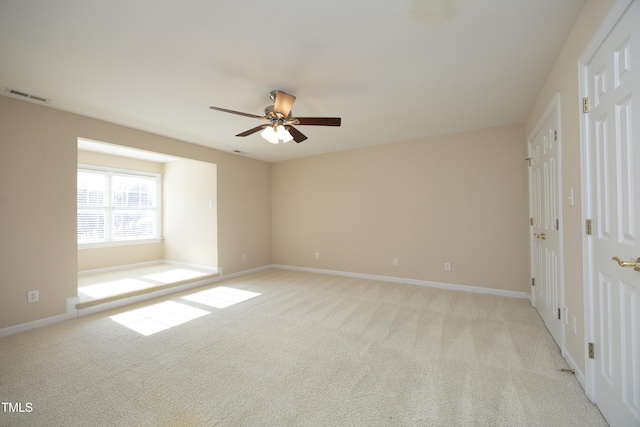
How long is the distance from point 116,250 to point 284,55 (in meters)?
5.58

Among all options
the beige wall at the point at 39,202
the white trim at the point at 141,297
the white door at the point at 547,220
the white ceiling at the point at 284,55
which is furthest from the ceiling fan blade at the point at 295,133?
the white trim at the point at 141,297

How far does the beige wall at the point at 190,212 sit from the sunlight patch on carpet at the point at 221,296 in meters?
0.86

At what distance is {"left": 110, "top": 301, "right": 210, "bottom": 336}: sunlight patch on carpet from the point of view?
2.78m

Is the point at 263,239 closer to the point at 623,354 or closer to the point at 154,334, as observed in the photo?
the point at 154,334

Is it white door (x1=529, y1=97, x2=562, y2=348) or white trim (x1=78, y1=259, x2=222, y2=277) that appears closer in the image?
white door (x1=529, y1=97, x2=562, y2=348)

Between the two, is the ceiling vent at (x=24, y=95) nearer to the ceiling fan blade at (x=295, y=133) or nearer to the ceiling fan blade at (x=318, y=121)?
the ceiling fan blade at (x=295, y=133)

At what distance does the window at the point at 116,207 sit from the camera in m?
4.95

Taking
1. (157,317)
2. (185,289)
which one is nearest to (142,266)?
(185,289)

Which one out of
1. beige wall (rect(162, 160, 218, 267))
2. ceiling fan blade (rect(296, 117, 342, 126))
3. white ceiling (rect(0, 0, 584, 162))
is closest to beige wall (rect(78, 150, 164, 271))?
beige wall (rect(162, 160, 218, 267))

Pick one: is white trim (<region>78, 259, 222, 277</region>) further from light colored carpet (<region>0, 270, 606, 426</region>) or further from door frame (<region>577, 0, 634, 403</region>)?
door frame (<region>577, 0, 634, 403</region>)

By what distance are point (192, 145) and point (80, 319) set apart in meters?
2.92

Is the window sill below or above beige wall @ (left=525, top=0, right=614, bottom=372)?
below

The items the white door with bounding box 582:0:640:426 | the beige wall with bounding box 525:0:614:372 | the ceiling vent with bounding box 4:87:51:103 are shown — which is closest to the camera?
the white door with bounding box 582:0:640:426

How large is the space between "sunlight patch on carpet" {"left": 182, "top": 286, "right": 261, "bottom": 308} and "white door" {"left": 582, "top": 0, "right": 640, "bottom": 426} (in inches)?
141
